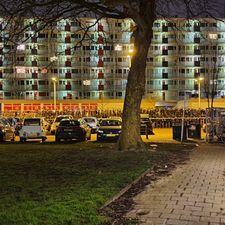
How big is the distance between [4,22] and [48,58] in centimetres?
6625

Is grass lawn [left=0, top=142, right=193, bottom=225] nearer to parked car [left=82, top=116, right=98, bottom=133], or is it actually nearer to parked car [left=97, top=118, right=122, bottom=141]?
parked car [left=97, top=118, right=122, bottom=141]

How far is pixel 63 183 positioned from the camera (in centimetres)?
1104

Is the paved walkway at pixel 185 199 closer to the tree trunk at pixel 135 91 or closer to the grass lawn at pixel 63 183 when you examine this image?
the grass lawn at pixel 63 183

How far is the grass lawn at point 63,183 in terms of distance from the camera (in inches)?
310

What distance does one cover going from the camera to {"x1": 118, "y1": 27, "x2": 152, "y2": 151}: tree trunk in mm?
19438

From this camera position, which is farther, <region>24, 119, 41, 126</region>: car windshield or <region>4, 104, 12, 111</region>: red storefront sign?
<region>4, 104, 12, 111</region>: red storefront sign

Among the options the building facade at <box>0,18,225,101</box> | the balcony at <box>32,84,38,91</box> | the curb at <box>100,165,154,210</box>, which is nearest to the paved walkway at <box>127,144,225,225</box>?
the curb at <box>100,165,154,210</box>

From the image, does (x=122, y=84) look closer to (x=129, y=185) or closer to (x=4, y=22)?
(x=4, y=22)

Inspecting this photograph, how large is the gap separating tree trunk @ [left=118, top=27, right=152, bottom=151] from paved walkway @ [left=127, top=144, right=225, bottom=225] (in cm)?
520

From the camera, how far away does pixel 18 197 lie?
9305 millimetres

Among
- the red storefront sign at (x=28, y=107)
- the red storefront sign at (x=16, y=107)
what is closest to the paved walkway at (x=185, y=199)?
the red storefront sign at (x=16, y=107)

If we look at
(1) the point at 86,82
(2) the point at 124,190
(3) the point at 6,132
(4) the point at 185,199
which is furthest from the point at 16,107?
(4) the point at 185,199

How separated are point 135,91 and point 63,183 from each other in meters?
9.03

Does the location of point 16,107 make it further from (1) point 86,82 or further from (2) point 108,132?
(2) point 108,132
